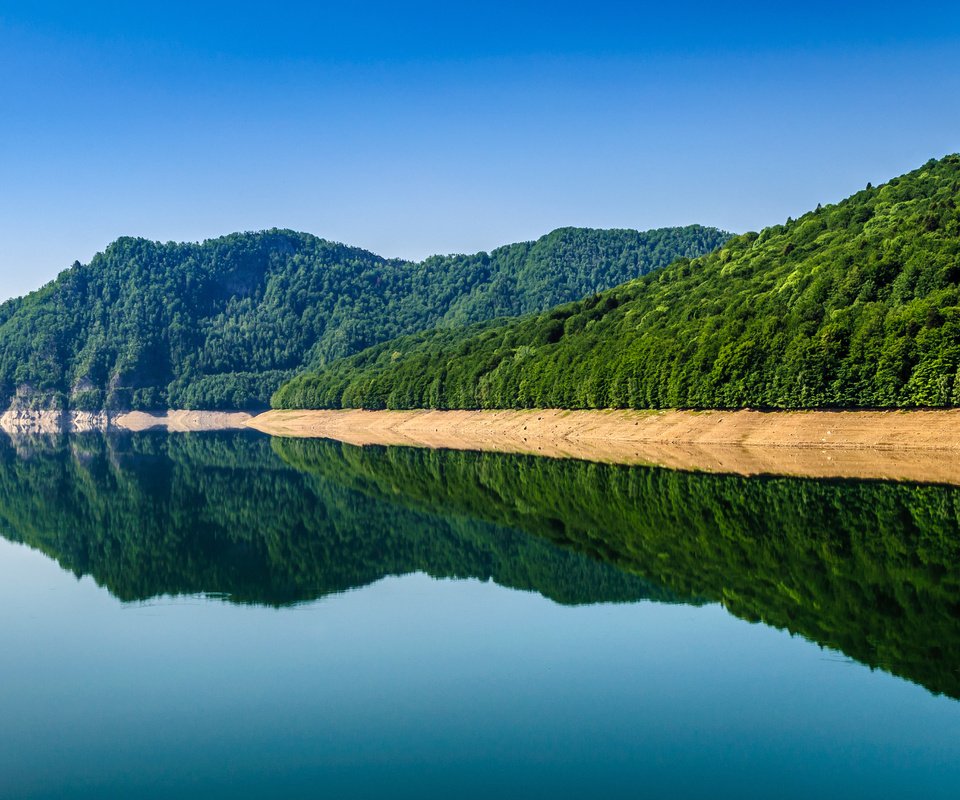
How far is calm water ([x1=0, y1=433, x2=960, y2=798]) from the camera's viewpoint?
17.7 metres

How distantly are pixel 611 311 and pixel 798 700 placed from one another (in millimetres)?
146045

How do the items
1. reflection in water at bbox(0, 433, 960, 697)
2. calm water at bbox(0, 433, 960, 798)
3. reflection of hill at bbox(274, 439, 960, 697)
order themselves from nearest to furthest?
calm water at bbox(0, 433, 960, 798)
reflection of hill at bbox(274, 439, 960, 697)
reflection in water at bbox(0, 433, 960, 697)

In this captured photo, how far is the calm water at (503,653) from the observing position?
58.1ft

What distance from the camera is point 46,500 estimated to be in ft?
228

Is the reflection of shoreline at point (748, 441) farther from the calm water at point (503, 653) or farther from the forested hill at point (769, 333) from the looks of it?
the calm water at point (503, 653)

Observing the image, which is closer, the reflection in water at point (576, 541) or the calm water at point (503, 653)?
the calm water at point (503, 653)

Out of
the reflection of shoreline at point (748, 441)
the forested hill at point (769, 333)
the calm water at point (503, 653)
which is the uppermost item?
the forested hill at point (769, 333)

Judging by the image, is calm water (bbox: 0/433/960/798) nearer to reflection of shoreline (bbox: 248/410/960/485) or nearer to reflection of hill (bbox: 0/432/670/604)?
reflection of hill (bbox: 0/432/670/604)

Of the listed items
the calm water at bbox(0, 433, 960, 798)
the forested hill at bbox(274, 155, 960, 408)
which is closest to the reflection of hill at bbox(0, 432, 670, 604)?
the calm water at bbox(0, 433, 960, 798)

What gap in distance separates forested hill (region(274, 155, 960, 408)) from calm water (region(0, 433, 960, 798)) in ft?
95.1

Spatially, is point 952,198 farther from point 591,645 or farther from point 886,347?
point 591,645

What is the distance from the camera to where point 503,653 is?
2536 centimetres

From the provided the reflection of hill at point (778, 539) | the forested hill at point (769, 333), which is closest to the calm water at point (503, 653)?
the reflection of hill at point (778, 539)

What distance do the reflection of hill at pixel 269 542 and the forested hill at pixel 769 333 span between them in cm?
4058
